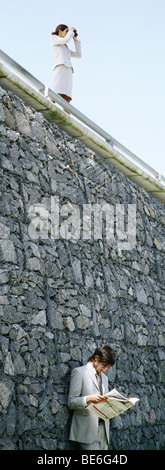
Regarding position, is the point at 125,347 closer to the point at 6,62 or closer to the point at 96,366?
the point at 96,366

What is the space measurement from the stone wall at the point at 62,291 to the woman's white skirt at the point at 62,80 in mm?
828

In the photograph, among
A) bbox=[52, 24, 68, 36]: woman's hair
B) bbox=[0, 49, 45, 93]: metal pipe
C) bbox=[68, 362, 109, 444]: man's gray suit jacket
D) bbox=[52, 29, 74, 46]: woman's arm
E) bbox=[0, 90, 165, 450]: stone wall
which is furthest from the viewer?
bbox=[52, 24, 68, 36]: woman's hair

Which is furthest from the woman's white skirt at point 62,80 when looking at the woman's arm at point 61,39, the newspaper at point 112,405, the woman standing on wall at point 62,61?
the newspaper at point 112,405

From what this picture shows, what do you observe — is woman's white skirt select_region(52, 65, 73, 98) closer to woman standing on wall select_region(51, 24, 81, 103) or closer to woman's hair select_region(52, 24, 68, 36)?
woman standing on wall select_region(51, 24, 81, 103)

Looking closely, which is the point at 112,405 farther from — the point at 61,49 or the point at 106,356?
the point at 61,49

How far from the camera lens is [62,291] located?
6543mm

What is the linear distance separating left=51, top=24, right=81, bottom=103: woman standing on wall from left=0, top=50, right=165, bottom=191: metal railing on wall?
1.84ft

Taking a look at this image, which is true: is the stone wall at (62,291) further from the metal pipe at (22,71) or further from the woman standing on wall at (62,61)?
the woman standing on wall at (62,61)

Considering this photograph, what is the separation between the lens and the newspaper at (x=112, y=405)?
5.49 m

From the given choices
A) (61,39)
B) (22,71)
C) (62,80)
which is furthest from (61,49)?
(22,71)

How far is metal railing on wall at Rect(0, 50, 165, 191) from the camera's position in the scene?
21.4 ft

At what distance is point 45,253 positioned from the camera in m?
6.40

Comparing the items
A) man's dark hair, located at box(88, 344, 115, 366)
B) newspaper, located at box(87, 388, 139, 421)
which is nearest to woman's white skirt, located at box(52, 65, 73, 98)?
man's dark hair, located at box(88, 344, 115, 366)
